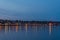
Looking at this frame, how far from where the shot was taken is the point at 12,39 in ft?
50.4

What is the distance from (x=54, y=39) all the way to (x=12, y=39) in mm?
3842

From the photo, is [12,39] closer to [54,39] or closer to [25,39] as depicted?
[25,39]

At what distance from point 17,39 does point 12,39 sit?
1.56 ft

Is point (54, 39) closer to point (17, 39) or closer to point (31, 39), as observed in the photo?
point (31, 39)

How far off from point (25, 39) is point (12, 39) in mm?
1166

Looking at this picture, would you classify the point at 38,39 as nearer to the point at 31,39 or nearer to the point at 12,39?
the point at 31,39

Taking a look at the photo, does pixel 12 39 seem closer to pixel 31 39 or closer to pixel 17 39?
pixel 17 39

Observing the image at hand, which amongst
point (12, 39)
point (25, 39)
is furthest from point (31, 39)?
point (12, 39)

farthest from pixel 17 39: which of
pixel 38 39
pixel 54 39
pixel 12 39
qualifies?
pixel 54 39

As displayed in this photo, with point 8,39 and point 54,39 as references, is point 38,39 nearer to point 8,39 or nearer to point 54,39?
point 54,39

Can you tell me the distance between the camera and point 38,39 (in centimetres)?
1499

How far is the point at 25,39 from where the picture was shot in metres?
15.3

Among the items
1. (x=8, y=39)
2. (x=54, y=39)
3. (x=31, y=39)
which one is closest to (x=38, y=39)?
(x=31, y=39)

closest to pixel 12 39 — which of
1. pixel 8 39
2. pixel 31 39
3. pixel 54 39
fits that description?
pixel 8 39
